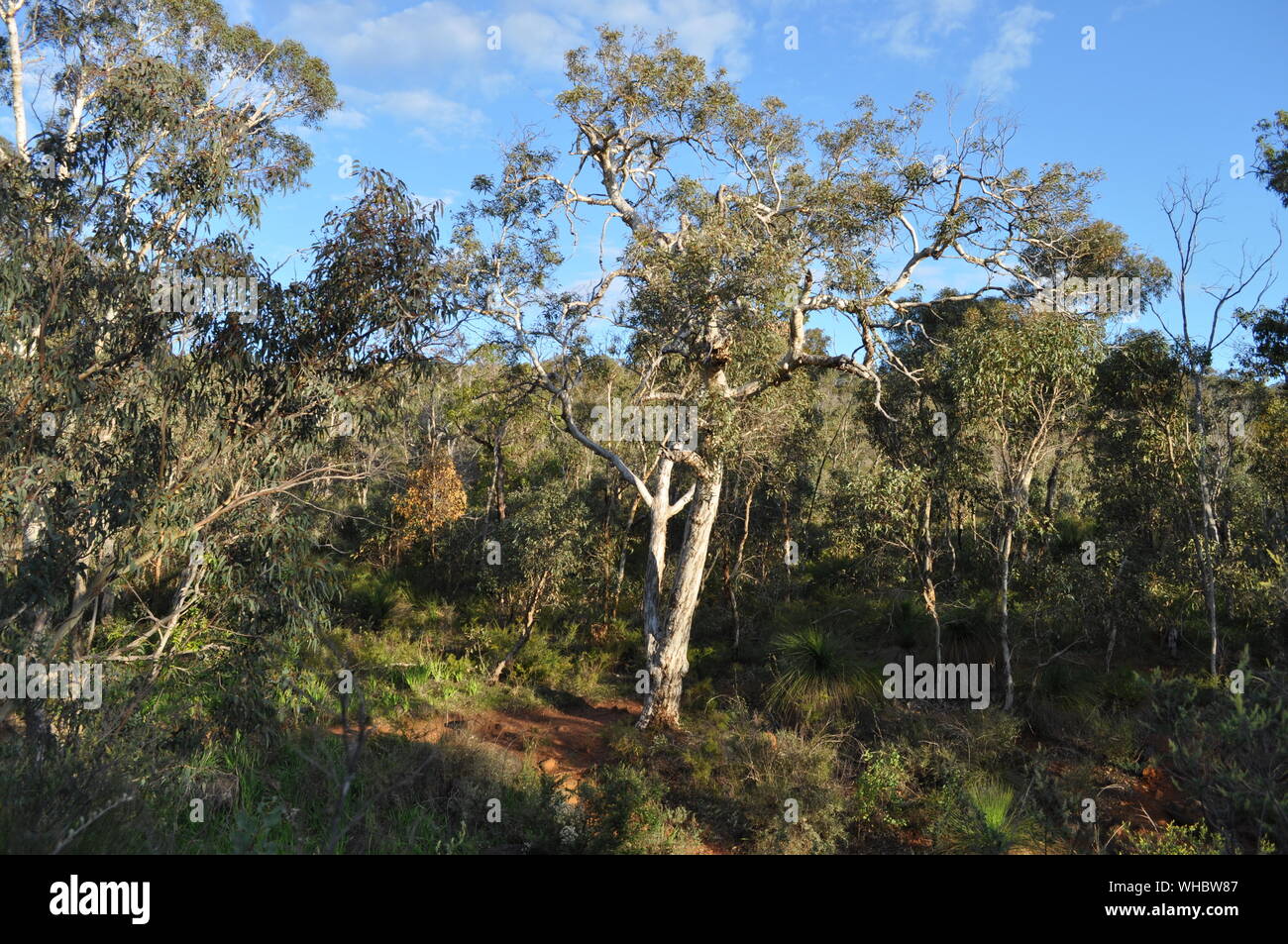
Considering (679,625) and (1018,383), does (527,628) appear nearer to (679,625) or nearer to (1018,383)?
(679,625)

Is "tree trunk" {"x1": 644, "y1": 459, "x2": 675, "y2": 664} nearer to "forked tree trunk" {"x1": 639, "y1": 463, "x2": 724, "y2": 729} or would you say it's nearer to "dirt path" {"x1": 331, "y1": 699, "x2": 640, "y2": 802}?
"forked tree trunk" {"x1": 639, "y1": 463, "x2": 724, "y2": 729}

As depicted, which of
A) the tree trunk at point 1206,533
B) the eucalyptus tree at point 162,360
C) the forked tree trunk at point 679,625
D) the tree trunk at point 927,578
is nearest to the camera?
the eucalyptus tree at point 162,360

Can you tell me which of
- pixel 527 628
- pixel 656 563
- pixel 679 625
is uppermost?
pixel 656 563

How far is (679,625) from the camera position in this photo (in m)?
12.4

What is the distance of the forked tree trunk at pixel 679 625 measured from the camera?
12039 millimetres

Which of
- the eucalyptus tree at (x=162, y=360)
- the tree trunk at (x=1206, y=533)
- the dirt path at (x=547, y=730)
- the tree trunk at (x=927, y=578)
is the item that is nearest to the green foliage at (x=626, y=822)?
the dirt path at (x=547, y=730)

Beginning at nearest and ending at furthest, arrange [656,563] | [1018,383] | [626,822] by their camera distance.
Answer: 1. [626,822]
2. [1018,383]
3. [656,563]

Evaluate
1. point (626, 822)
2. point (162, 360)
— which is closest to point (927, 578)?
point (626, 822)

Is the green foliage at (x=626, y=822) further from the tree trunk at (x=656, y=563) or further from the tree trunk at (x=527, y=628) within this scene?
the tree trunk at (x=527, y=628)

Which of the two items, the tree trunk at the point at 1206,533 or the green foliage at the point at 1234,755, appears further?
the tree trunk at the point at 1206,533
